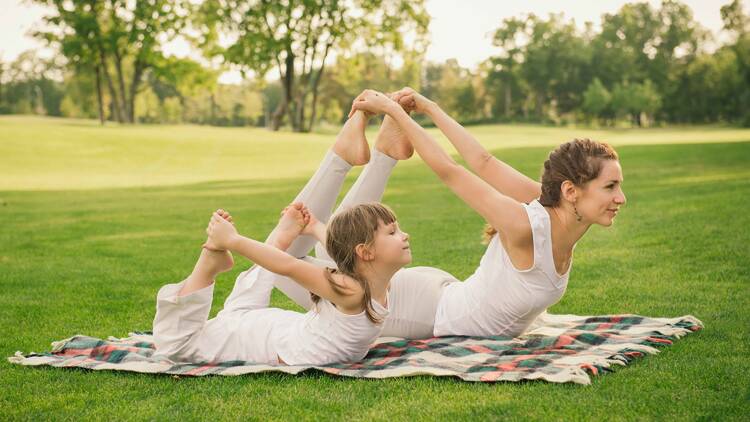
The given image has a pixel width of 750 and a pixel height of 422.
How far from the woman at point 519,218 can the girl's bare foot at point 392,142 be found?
0.59 feet

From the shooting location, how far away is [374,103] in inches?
177

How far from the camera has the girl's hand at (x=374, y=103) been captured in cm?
438

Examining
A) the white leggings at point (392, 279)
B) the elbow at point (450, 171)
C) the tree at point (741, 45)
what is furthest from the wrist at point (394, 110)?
Answer: the tree at point (741, 45)

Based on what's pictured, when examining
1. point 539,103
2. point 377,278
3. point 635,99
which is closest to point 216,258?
point 377,278

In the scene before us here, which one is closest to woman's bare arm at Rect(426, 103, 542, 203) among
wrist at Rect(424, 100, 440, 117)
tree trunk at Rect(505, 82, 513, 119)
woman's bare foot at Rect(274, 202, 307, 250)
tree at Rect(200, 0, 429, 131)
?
wrist at Rect(424, 100, 440, 117)

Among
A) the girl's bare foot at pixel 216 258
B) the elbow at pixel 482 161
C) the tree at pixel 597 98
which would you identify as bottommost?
the girl's bare foot at pixel 216 258

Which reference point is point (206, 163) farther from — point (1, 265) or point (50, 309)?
point (50, 309)

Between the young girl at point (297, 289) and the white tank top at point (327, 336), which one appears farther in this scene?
the white tank top at point (327, 336)

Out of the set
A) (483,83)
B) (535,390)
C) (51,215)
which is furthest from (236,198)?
(483,83)

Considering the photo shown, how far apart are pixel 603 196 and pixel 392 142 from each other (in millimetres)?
1318

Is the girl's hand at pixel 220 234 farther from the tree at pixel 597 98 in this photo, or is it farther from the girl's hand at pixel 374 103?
the tree at pixel 597 98

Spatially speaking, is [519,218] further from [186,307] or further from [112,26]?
[112,26]

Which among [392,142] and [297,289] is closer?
[297,289]

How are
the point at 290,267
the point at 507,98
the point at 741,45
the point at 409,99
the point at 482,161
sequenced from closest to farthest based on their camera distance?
the point at 290,267 → the point at 482,161 → the point at 409,99 → the point at 741,45 → the point at 507,98
